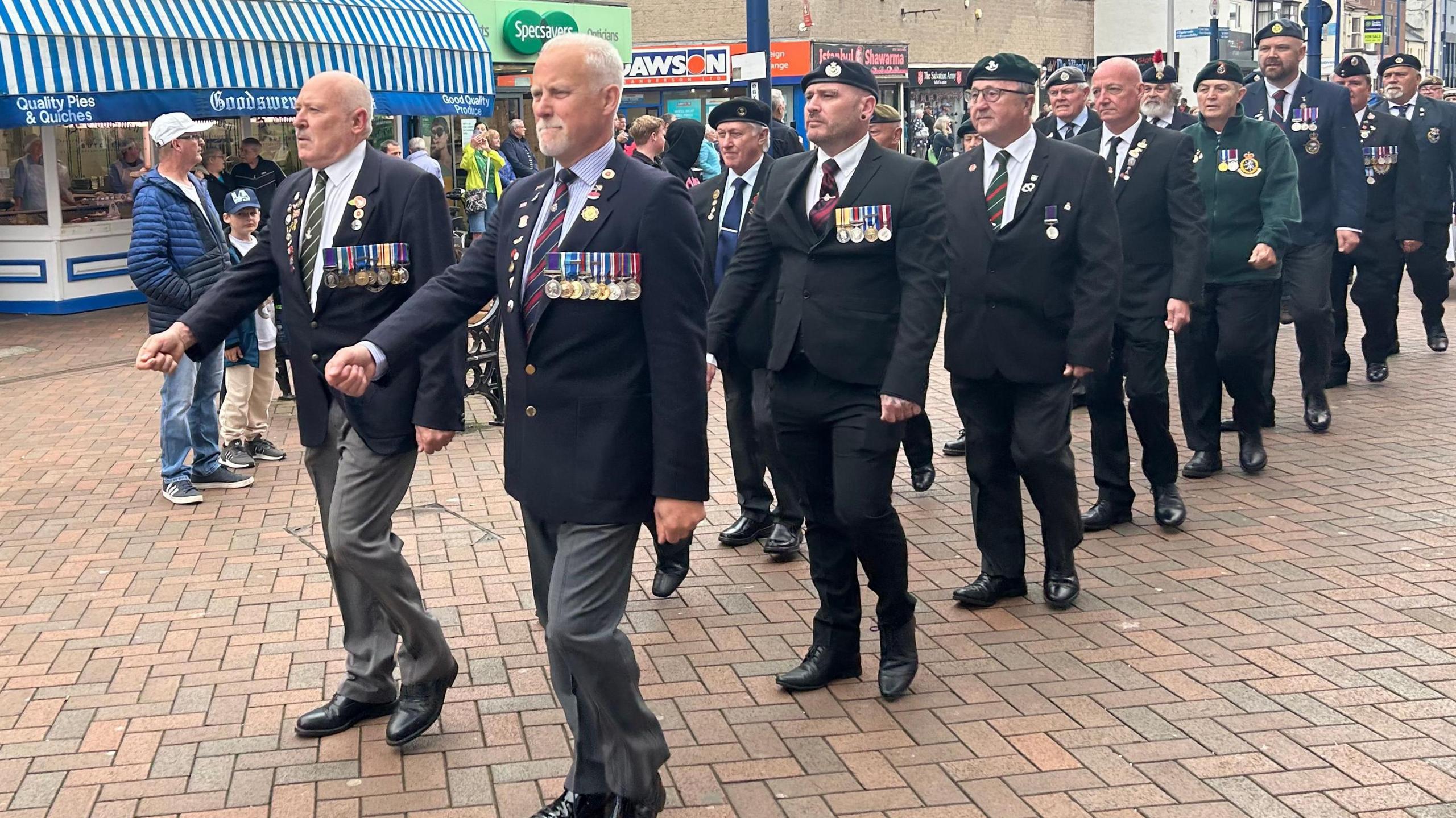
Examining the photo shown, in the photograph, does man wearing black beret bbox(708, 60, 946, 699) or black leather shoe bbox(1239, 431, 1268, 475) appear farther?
black leather shoe bbox(1239, 431, 1268, 475)

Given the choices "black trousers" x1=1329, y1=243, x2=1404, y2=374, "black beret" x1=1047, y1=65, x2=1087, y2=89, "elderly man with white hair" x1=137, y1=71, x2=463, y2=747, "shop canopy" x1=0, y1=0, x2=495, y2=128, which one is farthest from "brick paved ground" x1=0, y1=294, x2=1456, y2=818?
"shop canopy" x1=0, y1=0, x2=495, y2=128

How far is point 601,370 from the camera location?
12.6 feet

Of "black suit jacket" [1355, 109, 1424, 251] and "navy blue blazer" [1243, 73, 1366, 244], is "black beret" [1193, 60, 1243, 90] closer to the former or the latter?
"navy blue blazer" [1243, 73, 1366, 244]

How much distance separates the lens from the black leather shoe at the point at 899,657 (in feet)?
16.3

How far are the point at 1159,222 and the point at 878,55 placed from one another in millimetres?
34217

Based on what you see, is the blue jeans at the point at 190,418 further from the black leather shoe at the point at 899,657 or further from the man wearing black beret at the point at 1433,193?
the man wearing black beret at the point at 1433,193

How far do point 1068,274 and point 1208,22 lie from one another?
5032 cm

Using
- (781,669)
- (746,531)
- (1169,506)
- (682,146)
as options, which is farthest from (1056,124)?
(781,669)

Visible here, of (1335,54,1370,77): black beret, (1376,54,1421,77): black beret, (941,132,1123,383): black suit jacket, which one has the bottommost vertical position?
(941,132,1123,383): black suit jacket

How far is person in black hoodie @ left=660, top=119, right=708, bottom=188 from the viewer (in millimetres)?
8125

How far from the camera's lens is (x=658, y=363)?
3.77 meters

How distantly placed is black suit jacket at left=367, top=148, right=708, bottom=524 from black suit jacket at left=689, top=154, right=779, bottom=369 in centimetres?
186

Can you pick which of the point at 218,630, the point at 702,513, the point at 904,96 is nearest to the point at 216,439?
the point at 218,630

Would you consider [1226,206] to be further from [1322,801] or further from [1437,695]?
[1322,801]
